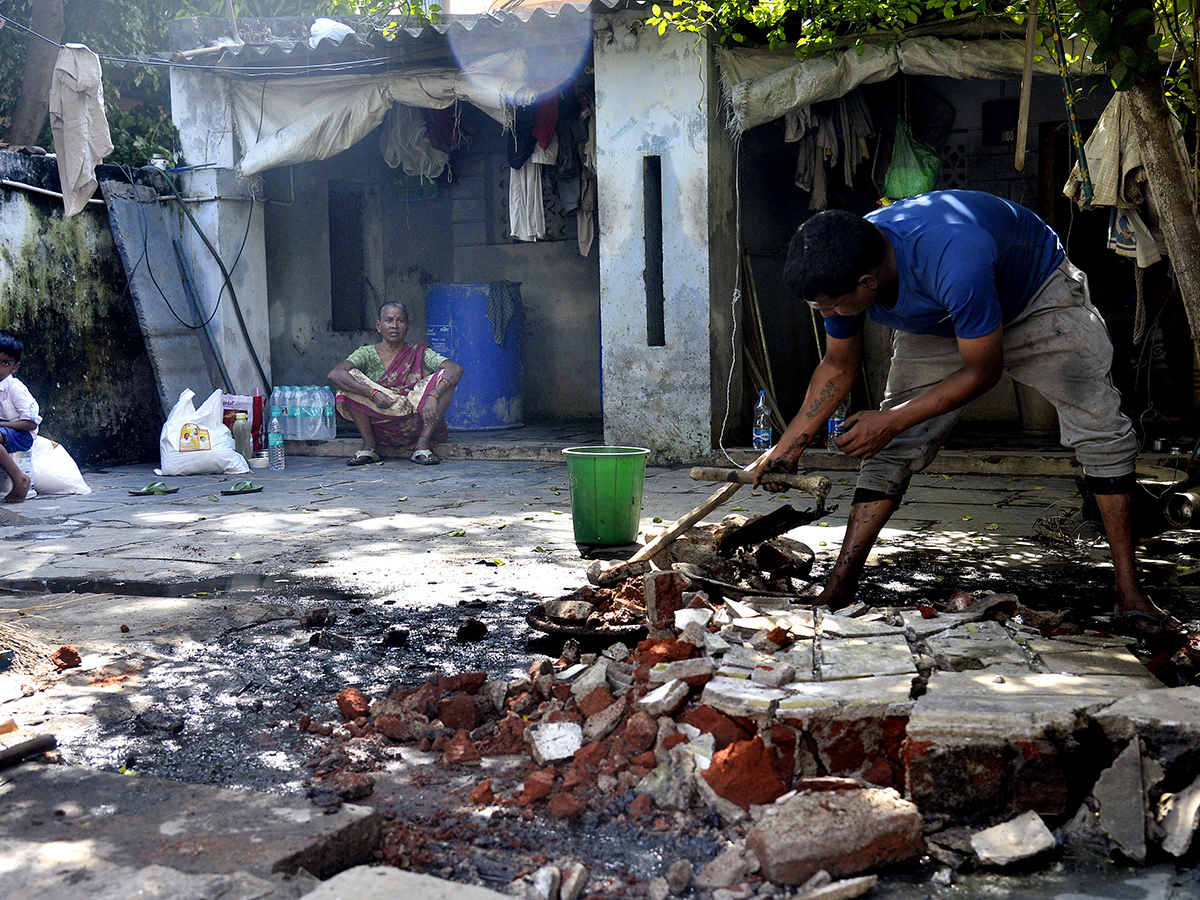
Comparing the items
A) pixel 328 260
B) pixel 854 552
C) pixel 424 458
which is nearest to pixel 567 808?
pixel 854 552

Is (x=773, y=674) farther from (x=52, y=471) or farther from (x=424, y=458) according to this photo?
(x=424, y=458)

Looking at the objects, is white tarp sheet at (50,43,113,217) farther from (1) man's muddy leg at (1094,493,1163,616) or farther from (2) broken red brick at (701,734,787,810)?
(2) broken red brick at (701,734,787,810)

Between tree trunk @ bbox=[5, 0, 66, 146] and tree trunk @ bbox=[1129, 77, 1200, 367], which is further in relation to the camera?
tree trunk @ bbox=[5, 0, 66, 146]

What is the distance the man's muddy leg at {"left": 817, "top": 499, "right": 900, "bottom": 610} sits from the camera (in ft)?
12.6

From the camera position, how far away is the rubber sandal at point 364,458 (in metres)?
8.84

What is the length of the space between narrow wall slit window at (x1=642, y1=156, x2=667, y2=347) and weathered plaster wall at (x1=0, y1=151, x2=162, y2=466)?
4516 mm

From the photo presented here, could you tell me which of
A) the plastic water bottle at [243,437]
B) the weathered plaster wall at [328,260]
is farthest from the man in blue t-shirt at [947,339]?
the weathered plaster wall at [328,260]

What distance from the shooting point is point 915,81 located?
9000 millimetres

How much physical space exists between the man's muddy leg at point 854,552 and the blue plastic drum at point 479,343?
265 inches

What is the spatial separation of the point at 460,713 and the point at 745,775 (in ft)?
2.80

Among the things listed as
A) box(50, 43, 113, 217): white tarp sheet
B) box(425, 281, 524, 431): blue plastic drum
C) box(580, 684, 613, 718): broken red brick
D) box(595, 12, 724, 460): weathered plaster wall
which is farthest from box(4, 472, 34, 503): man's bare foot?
box(580, 684, 613, 718): broken red brick

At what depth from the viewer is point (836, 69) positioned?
755cm

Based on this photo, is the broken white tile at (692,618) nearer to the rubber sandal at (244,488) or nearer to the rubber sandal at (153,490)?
the rubber sandal at (244,488)

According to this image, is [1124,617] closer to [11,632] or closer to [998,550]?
[998,550]
